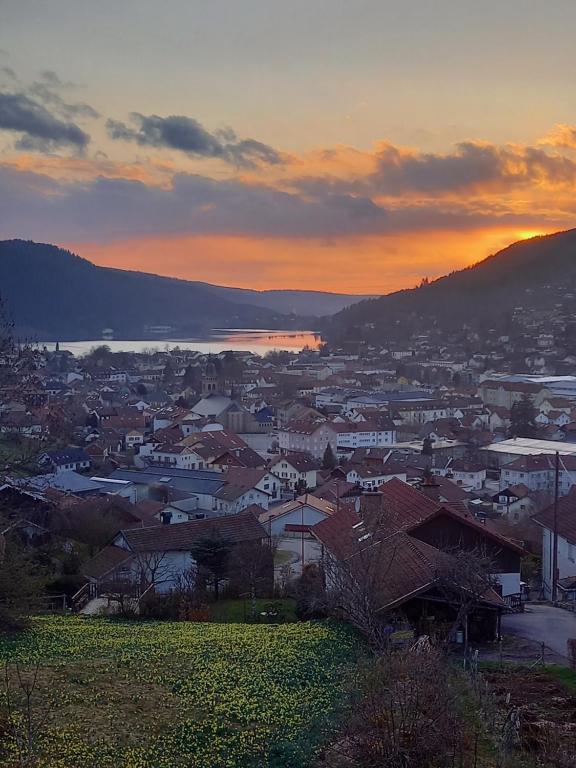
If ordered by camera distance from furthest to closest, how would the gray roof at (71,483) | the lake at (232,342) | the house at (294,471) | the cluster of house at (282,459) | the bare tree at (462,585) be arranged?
the lake at (232,342) → the house at (294,471) → the gray roof at (71,483) → the cluster of house at (282,459) → the bare tree at (462,585)

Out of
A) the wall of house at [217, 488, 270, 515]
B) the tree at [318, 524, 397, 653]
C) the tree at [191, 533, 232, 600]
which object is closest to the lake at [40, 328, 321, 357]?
the wall of house at [217, 488, 270, 515]

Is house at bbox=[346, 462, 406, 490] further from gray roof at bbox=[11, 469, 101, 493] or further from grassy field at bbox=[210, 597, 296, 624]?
grassy field at bbox=[210, 597, 296, 624]

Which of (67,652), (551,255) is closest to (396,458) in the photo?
(67,652)

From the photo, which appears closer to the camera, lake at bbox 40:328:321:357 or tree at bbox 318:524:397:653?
tree at bbox 318:524:397:653

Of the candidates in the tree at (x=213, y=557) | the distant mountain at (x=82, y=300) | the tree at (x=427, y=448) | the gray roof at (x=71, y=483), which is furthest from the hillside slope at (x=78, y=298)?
the tree at (x=213, y=557)

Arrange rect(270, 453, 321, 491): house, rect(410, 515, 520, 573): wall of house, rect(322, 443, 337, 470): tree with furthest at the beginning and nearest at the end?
rect(322, 443, 337, 470): tree → rect(270, 453, 321, 491): house → rect(410, 515, 520, 573): wall of house

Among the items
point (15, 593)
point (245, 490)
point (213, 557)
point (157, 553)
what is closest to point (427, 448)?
point (245, 490)

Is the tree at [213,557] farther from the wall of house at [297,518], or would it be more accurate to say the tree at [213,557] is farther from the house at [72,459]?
the house at [72,459]

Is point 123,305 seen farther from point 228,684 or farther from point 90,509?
point 228,684
